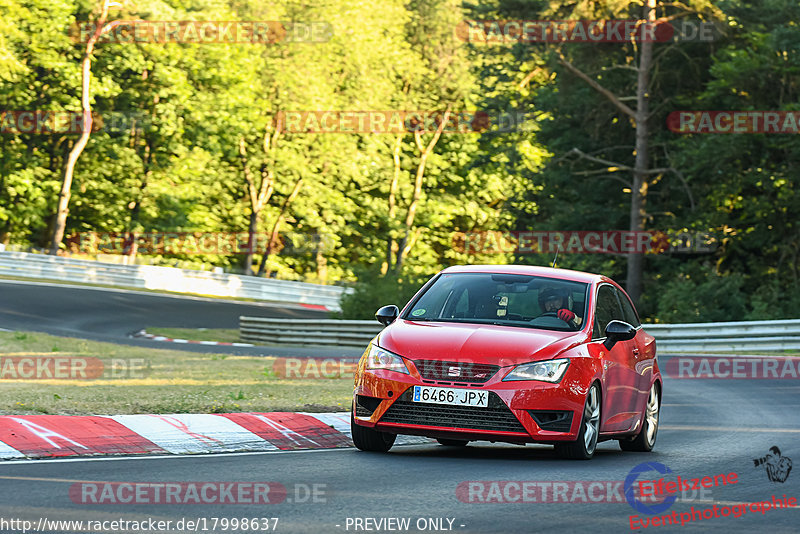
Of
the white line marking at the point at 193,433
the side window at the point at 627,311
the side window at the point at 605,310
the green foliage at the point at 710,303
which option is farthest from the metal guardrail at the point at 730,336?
the white line marking at the point at 193,433

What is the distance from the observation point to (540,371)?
9555mm

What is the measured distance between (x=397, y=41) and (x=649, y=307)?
101ft

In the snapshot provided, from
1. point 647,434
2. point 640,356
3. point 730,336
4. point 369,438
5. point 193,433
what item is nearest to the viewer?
point 369,438

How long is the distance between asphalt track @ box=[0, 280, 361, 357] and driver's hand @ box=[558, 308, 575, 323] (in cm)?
1742

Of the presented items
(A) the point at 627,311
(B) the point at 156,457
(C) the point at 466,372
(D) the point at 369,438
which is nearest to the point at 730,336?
(A) the point at 627,311

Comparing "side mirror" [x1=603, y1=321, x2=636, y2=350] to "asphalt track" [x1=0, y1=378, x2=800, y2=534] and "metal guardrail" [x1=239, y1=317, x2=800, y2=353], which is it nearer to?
"asphalt track" [x1=0, y1=378, x2=800, y2=534]

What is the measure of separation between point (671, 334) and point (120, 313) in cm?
1724

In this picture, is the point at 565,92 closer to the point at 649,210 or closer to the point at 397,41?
the point at 649,210

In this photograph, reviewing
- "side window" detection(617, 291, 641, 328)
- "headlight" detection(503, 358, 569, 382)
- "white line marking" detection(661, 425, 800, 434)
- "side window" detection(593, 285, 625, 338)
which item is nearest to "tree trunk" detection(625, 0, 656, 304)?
"white line marking" detection(661, 425, 800, 434)

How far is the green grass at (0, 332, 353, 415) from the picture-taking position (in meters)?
12.2

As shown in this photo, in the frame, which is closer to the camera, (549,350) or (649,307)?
(549,350)

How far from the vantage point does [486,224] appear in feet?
234

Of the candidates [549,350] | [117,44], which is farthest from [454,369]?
[117,44]

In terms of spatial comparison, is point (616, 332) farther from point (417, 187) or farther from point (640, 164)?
point (417, 187)
